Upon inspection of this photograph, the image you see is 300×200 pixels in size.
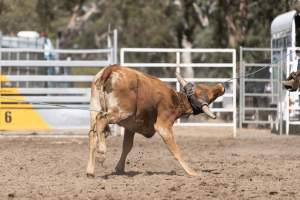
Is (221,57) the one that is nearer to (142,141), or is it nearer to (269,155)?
(142,141)

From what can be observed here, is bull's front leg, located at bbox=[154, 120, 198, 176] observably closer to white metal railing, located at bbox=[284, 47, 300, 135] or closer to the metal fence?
the metal fence

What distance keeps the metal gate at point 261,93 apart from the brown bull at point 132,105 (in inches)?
398

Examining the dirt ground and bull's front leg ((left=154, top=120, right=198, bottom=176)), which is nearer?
the dirt ground

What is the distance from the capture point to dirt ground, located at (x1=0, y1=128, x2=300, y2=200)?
8758mm

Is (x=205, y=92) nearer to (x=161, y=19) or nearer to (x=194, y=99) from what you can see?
(x=194, y=99)

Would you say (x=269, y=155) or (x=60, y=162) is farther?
(x=269, y=155)

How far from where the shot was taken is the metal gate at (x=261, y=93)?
21.0 metres

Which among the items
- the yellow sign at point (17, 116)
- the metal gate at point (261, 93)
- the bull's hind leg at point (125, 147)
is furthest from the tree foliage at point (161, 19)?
the bull's hind leg at point (125, 147)

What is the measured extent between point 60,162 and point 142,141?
4.82 metres

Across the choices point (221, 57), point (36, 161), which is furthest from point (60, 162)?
point (221, 57)

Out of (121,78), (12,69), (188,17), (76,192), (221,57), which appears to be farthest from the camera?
(188,17)

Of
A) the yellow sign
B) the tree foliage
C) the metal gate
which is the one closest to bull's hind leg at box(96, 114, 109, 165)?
the yellow sign

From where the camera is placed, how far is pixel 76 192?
28.7 feet

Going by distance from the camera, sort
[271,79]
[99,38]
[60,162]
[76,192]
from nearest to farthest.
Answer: [76,192]
[60,162]
[271,79]
[99,38]
